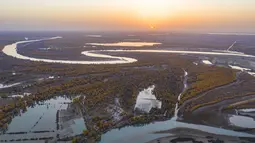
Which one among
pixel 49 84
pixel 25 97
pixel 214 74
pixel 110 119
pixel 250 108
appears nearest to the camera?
pixel 110 119

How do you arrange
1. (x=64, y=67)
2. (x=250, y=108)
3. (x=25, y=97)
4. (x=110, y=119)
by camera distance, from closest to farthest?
(x=110, y=119)
(x=250, y=108)
(x=25, y=97)
(x=64, y=67)

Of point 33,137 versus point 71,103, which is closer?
point 33,137

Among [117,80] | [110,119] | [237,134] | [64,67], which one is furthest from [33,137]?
[64,67]

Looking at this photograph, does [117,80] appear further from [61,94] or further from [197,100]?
[197,100]

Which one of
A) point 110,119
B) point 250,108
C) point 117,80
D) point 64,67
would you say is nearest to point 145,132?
point 110,119

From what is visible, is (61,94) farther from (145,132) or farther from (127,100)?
(145,132)

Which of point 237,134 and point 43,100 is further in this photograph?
point 43,100
